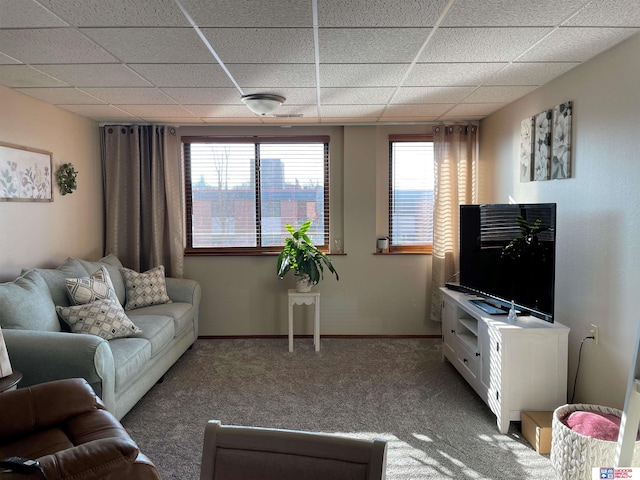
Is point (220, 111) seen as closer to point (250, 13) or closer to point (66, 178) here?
point (66, 178)

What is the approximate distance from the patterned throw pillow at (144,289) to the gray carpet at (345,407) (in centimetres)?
61

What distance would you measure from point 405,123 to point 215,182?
2.11 meters

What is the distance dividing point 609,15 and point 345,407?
2.74 meters

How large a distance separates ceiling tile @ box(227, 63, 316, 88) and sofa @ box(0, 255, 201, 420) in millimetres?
1833

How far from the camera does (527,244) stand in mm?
3094

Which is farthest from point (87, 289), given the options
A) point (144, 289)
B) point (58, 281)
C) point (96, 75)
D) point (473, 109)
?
point (473, 109)

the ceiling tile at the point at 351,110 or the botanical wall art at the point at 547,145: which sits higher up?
the ceiling tile at the point at 351,110

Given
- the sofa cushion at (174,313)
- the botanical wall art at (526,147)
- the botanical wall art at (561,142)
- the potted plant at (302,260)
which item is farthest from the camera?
the potted plant at (302,260)

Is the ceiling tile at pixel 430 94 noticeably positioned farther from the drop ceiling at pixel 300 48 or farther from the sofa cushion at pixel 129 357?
the sofa cushion at pixel 129 357

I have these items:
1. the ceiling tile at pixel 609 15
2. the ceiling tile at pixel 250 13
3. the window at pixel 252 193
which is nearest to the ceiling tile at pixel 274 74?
the ceiling tile at pixel 250 13

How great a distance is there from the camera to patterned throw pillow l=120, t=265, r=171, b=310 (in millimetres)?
4305

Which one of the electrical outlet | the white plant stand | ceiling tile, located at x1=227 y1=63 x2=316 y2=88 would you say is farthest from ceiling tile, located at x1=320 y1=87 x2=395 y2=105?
the electrical outlet

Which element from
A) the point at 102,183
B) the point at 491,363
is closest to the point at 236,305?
the point at 102,183

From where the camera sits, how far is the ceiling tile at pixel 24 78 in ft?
9.75
